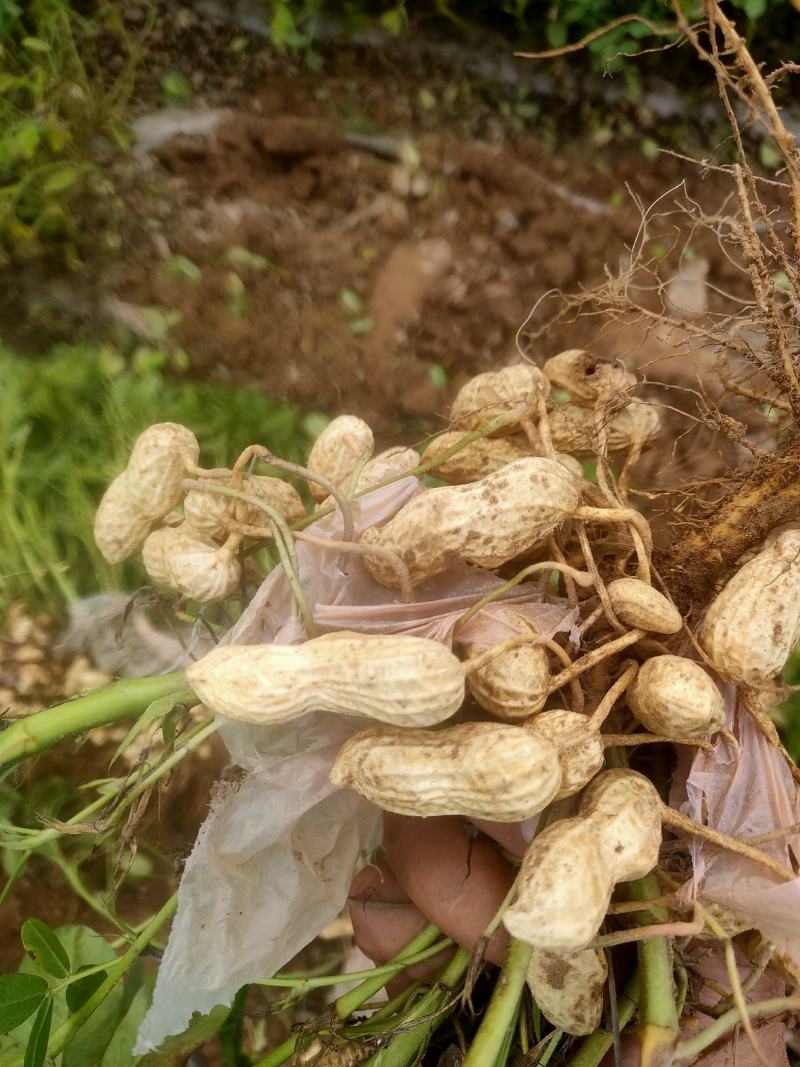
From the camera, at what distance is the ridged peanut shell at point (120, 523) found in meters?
0.91

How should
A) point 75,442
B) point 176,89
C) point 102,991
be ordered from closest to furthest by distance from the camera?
point 102,991 < point 75,442 < point 176,89

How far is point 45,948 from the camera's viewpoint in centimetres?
92

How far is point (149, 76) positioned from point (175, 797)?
54.5 inches

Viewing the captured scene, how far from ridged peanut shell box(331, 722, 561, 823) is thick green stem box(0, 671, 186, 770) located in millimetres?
235

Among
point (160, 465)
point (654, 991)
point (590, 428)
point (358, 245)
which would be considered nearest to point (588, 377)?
point (590, 428)

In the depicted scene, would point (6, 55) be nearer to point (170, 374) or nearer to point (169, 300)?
point (169, 300)

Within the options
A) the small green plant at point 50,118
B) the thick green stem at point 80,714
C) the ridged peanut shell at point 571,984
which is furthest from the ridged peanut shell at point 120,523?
the small green plant at point 50,118

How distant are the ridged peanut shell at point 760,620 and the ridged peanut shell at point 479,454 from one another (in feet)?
0.92

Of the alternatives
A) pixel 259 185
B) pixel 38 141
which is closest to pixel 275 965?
pixel 259 185

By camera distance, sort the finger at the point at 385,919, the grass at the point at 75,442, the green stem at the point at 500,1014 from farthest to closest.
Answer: the grass at the point at 75,442
the finger at the point at 385,919
the green stem at the point at 500,1014

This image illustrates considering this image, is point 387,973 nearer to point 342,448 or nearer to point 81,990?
point 81,990

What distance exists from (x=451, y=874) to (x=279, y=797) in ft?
0.73

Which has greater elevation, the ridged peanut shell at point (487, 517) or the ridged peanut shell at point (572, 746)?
the ridged peanut shell at point (487, 517)

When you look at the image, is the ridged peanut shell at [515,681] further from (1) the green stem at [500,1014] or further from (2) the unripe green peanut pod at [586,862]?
(1) the green stem at [500,1014]
